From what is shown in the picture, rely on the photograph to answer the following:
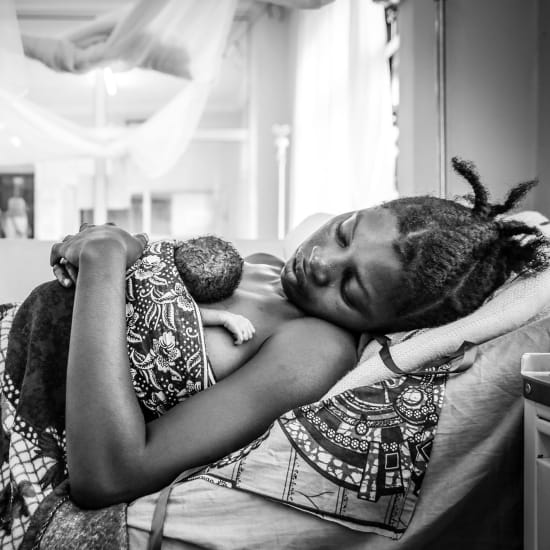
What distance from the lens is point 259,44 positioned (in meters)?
4.26

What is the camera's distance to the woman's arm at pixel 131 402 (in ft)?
2.73

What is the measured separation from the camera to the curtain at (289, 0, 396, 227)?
2.92 meters

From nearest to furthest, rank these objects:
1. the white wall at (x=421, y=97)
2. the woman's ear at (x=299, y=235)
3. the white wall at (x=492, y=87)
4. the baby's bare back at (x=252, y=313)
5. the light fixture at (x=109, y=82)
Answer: the baby's bare back at (x=252, y=313), the woman's ear at (x=299, y=235), the white wall at (x=492, y=87), the white wall at (x=421, y=97), the light fixture at (x=109, y=82)

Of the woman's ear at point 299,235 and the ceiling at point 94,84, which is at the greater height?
the ceiling at point 94,84

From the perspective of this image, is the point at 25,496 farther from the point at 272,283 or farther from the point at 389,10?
the point at 389,10

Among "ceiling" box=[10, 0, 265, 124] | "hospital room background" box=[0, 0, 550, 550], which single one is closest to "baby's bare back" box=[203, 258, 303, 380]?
"hospital room background" box=[0, 0, 550, 550]

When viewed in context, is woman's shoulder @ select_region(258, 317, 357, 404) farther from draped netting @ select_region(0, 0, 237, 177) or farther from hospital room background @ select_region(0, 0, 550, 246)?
draped netting @ select_region(0, 0, 237, 177)

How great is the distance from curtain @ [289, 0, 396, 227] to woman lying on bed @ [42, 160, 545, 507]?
5.79 ft

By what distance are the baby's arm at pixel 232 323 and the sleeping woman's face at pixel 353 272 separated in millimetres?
132

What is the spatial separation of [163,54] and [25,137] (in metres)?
0.87

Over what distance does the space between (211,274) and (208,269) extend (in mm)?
10

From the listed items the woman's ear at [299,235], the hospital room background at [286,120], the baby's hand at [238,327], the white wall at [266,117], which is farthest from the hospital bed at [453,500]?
the white wall at [266,117]

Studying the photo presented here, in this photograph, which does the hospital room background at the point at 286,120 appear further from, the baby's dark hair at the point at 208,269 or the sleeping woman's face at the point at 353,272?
the baby's dark hair at the point at 208,269

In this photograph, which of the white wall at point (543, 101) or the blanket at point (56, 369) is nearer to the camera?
the blanket at point (56, 369)
